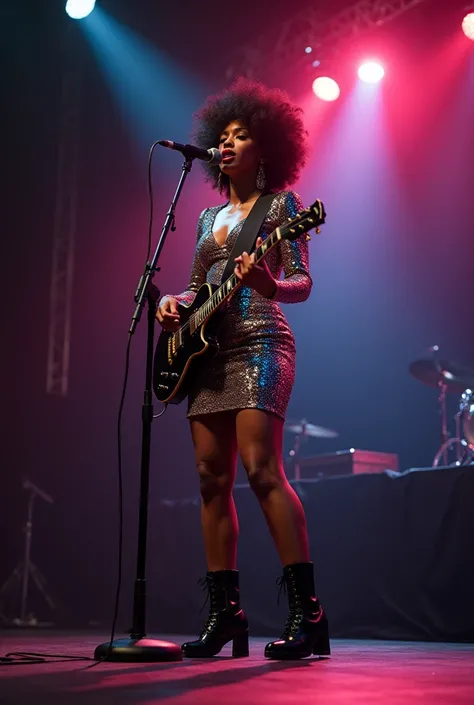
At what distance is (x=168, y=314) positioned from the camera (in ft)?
9.69

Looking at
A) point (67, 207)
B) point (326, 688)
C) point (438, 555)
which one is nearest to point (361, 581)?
point (438, 555)

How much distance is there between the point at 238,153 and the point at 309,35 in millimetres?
4288

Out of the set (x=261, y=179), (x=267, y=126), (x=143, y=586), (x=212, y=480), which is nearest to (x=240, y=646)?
(x=143, y=586)

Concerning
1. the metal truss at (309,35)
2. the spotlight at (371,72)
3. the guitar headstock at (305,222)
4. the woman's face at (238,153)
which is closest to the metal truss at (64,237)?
the metal truss at (309,35)

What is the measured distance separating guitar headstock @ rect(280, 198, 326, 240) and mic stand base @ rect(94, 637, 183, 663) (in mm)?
1335

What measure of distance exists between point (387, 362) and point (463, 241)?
148cm

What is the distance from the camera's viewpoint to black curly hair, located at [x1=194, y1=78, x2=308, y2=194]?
324cm

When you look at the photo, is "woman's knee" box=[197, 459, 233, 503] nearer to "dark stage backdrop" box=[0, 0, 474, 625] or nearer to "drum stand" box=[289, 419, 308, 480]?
Answer: "dark stage backdrop" box=[0, 0, 474, 625]

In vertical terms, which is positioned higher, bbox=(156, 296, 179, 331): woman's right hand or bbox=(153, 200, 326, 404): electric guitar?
bbox=(156, 296, 179, 331): woman's right hand

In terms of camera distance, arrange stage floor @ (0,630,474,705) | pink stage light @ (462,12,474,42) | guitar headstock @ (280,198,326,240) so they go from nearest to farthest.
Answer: stage floor @ (0,630,474,705) < guitar headstock @ (280,198,326,240) < pink stage light @ (462,12,474,42)

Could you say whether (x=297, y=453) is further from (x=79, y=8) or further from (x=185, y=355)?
(x=185, y=355)

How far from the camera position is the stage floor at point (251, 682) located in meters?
1.73

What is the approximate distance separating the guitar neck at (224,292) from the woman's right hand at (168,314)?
8cm

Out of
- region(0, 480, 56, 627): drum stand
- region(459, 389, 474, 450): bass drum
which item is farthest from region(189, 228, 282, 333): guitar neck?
region(0, 480, 56, 627): drum stand
